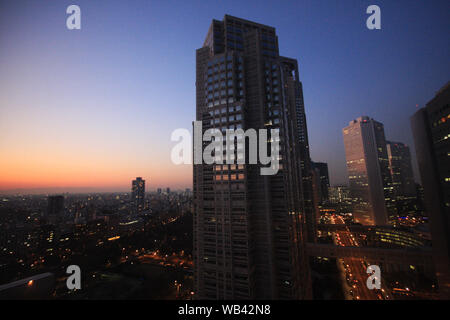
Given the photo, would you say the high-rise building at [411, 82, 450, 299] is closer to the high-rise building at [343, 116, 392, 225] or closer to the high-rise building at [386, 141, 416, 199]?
the high-rise building at [343, 116, 392, 225]

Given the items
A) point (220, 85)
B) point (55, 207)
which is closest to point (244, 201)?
point (220, 85)

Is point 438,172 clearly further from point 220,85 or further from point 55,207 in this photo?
point 55,207

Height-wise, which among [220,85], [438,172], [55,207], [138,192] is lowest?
[55,207]

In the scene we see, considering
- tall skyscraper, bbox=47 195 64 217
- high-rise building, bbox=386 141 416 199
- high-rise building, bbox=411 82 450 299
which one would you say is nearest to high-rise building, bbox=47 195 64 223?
tall skyscraper, bbox=47 195 64 217

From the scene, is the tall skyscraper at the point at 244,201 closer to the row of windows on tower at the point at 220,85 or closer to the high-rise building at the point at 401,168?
the row of windows on tower at the point at 220,85

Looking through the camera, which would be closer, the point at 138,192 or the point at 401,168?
the point at 401,168
